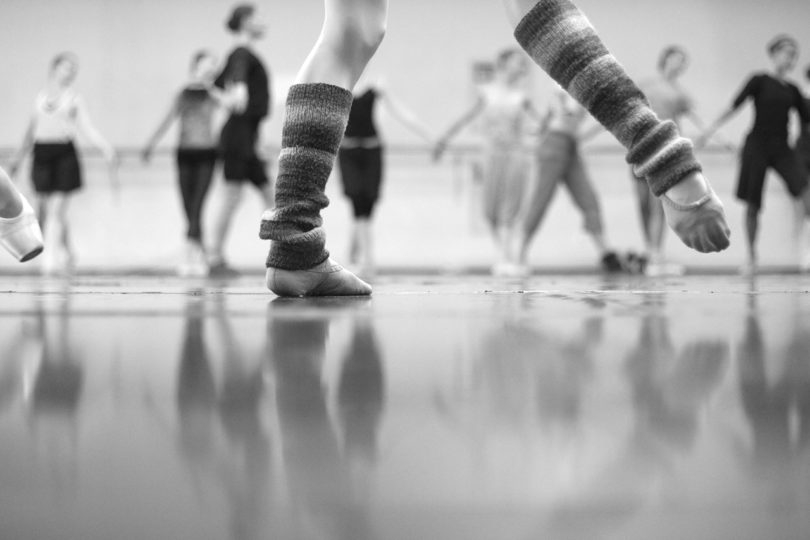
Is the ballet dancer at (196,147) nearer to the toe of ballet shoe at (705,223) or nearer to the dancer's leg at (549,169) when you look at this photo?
the dancer's leg at (549,169)

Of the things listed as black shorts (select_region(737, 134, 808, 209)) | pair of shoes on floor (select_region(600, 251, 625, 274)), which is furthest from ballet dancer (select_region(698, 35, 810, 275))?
pair of shoes on floor (select_region(600, 251, 625, 274))

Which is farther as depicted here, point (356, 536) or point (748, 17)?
point (748, 17)

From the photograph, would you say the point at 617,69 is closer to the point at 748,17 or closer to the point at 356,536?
the point at 356,536

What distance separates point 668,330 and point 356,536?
569 millimetres

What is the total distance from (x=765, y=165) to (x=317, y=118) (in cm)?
393

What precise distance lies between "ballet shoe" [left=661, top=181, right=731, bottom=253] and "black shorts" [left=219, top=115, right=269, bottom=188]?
327cm

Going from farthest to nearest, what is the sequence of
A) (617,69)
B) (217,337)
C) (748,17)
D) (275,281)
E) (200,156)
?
1. (748,17)
2. (200,156)
3. (275,281)
4. (617,69)
5. (217,337)

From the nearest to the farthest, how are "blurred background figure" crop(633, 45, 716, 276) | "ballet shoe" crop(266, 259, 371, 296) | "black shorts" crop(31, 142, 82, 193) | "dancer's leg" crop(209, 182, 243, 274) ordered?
1. "ballet shoe" crop(266, 259, 371, 296)
2. "dancer's leg" crop(209, 182, 243, 274)
3. "blurred background figure" crop(633, 45, 716, 276)
4. "black shorts" crop(31, 142, 82, 193)

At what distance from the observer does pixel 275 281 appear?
1186 mm

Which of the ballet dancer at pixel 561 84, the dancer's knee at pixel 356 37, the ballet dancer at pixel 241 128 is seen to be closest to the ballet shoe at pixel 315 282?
the ballet dancer at pixel 561 84

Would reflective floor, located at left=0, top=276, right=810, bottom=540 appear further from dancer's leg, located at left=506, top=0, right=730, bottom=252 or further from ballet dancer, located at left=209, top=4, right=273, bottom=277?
ballet dancer, located at left=209, top=4, right=273, bottom=277

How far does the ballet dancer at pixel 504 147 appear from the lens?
500 cm

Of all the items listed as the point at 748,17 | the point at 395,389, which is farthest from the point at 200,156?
the point at 748,17

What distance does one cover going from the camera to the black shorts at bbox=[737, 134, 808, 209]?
14.3 ft
